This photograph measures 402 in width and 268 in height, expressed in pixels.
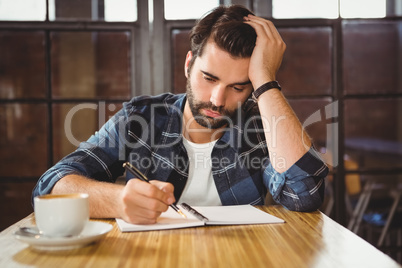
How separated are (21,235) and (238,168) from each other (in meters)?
0.90

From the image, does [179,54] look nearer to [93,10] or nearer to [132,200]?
[93,10]

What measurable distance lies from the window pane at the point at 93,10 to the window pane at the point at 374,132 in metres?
1.39

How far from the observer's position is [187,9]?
92.5 inches

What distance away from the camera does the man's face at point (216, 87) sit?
1533 mm

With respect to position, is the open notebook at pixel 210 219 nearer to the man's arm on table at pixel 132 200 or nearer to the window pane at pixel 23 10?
the man's arm on table at pixel 132 200

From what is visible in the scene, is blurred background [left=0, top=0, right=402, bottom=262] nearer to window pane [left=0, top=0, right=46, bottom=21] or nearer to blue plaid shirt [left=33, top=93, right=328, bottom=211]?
window pane [left=0, top=0, right=46, bottom=21]

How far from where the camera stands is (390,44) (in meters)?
2.46

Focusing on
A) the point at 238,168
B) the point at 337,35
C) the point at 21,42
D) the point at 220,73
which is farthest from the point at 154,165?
the point at 337,35

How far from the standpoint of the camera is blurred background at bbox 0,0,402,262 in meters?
2.32

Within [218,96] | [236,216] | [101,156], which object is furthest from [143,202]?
[218,96]

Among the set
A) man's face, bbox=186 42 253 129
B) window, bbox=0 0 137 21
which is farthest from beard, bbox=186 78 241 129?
window, bbox=0 0 137 21

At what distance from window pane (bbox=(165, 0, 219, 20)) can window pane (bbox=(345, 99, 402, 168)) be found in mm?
1013

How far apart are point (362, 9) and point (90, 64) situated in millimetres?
1623

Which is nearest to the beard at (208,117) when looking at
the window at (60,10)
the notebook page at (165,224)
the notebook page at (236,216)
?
the notebook page at (236,216)
